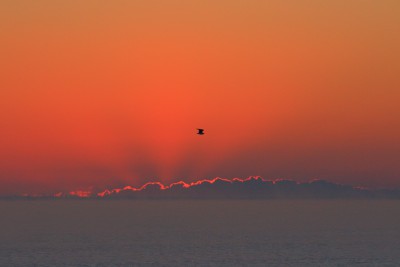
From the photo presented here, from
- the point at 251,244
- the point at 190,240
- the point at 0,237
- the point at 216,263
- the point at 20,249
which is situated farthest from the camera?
the point at 0,237

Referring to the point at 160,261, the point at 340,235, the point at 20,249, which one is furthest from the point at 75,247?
the point at 340,235

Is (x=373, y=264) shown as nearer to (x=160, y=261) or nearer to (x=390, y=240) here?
(x=160, y=261)

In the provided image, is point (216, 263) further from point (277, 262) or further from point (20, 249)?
point (20, 249)

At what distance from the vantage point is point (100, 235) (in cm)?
19375

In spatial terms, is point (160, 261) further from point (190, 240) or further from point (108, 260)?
point (190, 240)

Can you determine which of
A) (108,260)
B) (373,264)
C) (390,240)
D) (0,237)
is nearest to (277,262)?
(373,264)

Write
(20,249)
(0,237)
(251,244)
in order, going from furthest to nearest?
(0,237), (251,244), (20,249)

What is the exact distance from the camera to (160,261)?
415 ft

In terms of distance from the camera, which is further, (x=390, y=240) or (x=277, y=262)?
(x=390, y=240)

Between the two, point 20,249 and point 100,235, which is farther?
point 100,235

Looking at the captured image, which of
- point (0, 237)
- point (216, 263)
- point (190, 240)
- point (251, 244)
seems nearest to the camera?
point (216, 263)

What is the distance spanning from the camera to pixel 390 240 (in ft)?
584

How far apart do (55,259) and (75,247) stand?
2394cm

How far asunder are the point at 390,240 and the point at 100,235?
7730 cm
